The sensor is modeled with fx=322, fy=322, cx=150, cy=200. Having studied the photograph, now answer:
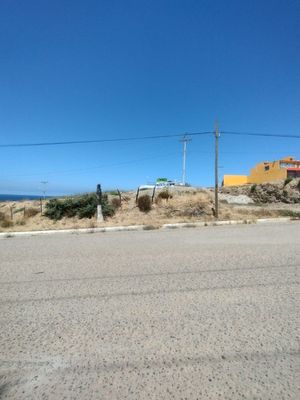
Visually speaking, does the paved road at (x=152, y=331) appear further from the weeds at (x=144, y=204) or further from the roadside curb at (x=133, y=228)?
the weeds at (x=144, y=204)

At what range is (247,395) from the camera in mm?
2553

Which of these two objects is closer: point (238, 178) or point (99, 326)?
point (99, 326)

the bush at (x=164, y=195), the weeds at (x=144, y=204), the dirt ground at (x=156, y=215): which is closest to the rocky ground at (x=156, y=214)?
the dirt ground at (x=156, y=215)

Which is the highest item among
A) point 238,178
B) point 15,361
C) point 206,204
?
point 238,178

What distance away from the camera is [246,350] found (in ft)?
10.6

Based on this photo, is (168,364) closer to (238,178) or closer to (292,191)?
(292,191)

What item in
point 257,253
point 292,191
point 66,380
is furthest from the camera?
point 292,191

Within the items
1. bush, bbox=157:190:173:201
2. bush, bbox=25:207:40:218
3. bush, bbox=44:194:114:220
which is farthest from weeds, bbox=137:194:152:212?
bush, bbox=25:207:40:218

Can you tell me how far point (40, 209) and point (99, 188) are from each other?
19.8ft

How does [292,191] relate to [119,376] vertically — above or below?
above

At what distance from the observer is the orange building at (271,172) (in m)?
58.6

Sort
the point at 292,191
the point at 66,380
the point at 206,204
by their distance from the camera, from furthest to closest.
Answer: the point at 292,191, the point at 206,204, the point at 66,380

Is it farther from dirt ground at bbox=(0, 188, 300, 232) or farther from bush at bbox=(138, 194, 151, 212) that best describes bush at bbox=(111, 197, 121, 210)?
bush at bbox=(138, 194, 151, 212)

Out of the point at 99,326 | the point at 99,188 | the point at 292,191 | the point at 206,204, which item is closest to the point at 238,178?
the point at 292,191
